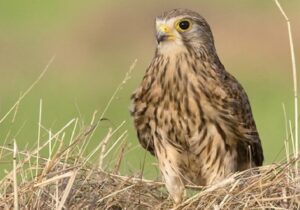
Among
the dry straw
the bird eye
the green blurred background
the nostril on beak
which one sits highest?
the bird eye

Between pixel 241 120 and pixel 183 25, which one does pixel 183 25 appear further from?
pixel 241 120

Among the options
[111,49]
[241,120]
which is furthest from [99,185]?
[111,49]

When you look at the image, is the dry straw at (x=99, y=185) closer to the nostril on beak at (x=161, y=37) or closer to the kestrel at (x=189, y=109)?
the kestrel at (x=189, y=109)

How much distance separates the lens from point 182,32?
29.7ft

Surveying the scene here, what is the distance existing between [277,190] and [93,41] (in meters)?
14.9

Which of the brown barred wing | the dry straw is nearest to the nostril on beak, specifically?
the brown barred wing

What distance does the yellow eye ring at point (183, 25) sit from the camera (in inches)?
355

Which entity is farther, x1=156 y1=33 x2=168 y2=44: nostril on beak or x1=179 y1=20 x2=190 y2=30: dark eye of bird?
x1=179 y1=20 x2=190 y2=30: dark eye of bird

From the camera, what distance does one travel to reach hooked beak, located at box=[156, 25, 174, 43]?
8.91 meters

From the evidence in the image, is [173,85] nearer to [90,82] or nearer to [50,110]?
[50,110]

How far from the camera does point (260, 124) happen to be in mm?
16812

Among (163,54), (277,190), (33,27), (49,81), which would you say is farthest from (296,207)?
(33,27)

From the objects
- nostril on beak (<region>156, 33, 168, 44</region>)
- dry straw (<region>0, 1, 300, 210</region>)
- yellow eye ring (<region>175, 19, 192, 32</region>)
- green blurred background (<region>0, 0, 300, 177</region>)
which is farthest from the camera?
green blurred background (<region>0, 0, 300, 177</region>)

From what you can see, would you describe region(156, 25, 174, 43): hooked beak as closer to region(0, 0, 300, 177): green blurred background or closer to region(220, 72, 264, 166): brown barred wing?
region(220, 72, 264, 166): brown barred wing
